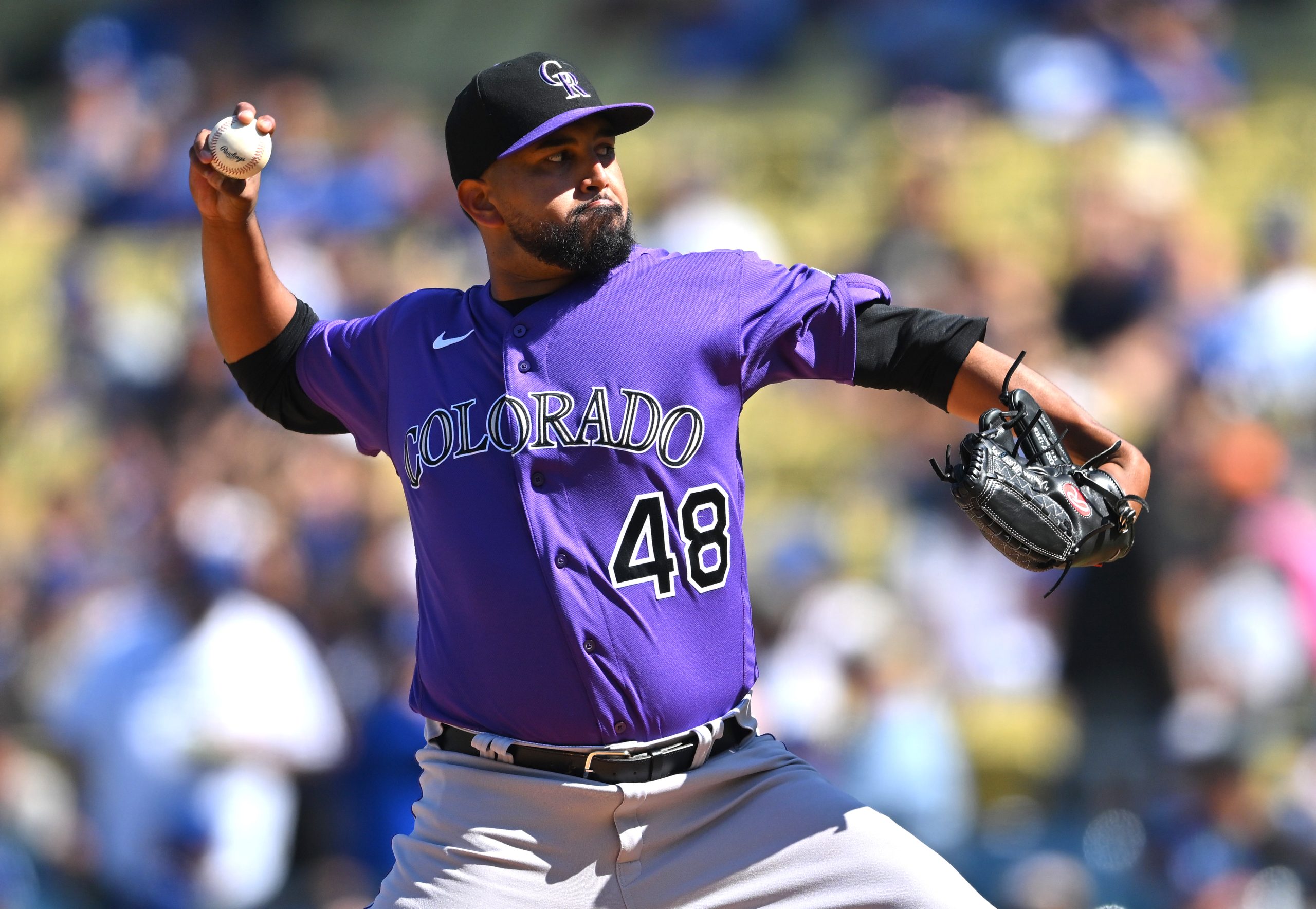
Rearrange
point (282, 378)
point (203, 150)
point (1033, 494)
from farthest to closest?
point (282, 378) → point (203, 150) → point (1033, 494)

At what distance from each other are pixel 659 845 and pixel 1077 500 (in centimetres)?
91

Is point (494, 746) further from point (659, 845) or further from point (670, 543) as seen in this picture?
point (670, 543)

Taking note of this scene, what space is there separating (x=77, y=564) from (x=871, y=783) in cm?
394

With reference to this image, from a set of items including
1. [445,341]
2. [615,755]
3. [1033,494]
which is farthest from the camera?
[445,341]

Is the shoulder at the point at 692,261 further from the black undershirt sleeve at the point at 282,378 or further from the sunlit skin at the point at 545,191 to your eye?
the black undershirt sleeve at the point at 282,378

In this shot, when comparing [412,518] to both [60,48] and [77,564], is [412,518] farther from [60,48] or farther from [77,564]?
[60,48]

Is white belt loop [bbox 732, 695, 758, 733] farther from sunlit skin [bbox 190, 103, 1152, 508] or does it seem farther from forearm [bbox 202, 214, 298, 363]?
forearm [bbox 202, 214, 298, 363]

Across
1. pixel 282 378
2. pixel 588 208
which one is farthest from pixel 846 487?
pixel 588 208

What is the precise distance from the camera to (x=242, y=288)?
3146mm

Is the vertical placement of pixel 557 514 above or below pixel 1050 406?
below

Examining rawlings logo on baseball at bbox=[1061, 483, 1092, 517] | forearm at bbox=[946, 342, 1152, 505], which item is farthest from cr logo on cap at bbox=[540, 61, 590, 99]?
rawlings logo on baseball at bbox=[1061, 483, 1092, 517]

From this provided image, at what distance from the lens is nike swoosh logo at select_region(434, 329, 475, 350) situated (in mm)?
2936

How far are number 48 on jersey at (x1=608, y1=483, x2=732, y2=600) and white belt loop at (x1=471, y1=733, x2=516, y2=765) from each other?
33 centimetres

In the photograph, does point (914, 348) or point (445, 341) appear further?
point (445, 341)
